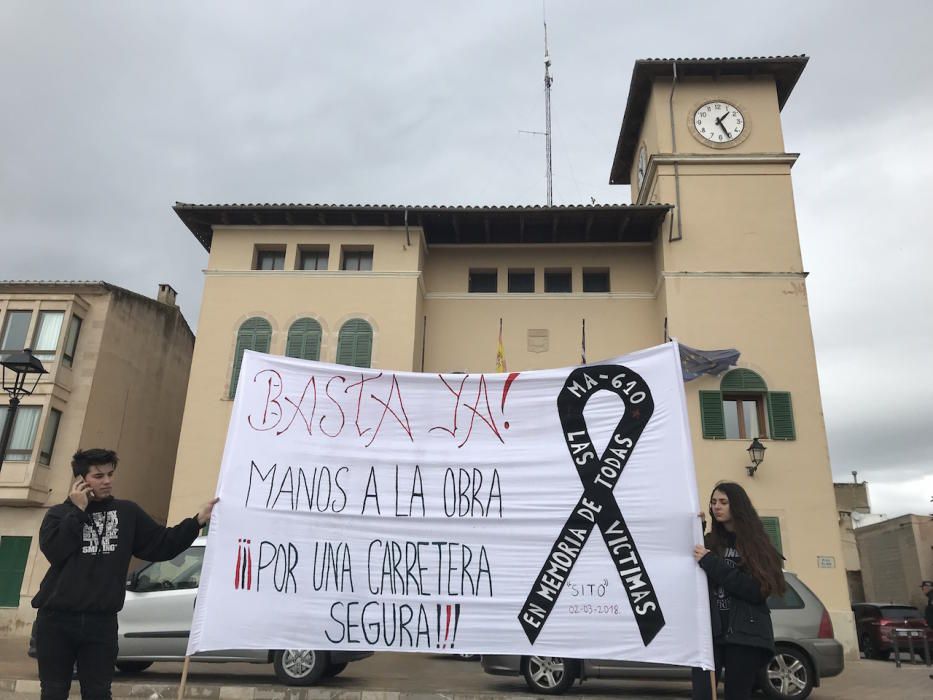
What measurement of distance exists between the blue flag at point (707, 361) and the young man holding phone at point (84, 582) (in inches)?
587

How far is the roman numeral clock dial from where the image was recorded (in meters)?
19.5

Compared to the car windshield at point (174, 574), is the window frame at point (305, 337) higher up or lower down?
higher up

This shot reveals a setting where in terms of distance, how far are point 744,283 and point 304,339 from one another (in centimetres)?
1115

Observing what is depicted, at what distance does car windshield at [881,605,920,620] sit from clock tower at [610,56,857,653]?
10.2ft

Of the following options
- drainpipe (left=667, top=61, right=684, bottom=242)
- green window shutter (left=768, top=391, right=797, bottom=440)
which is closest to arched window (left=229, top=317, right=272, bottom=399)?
drainpipe (left=667, top=61, right=684, bottom=242)

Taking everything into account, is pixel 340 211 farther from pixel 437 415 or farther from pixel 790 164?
Result: pixel 437 415

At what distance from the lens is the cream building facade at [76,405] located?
19.3 m

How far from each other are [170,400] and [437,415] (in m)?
21.6

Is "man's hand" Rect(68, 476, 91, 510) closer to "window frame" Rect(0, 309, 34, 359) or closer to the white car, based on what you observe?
the white car

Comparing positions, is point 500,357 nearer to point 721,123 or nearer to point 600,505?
point 721,123

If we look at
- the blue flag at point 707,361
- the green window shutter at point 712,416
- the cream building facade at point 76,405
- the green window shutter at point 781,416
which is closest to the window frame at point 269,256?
the cream building facade at point 76,405

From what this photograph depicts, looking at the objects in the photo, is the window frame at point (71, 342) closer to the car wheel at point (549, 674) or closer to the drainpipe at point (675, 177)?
the drainpipe at point (675, 177)

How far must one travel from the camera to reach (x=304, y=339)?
61.2 ft

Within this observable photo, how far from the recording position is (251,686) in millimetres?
8547
